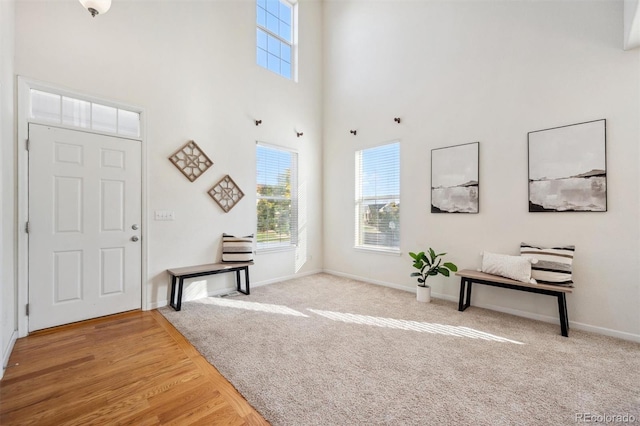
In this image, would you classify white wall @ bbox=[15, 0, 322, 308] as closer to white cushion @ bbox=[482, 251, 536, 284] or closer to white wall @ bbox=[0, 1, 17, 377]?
white wall @ bbox=[0, 1, 17, 377]

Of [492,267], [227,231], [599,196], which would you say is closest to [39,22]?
[227,231]

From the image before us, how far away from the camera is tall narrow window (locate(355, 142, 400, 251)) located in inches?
180

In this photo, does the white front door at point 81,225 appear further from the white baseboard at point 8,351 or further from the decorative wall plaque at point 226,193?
the decorative wall plaque at point 226,193

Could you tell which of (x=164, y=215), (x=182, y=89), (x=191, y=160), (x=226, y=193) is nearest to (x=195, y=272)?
(x=164, y=215)

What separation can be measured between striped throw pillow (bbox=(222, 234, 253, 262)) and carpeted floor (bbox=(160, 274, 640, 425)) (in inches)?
28.6

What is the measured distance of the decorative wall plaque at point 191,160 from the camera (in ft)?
12.3

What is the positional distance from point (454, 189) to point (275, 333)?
9.69 ft

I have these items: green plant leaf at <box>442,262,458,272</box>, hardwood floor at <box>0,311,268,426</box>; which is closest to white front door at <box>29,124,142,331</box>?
hardwood floor at <box>0,311,268,426</box>

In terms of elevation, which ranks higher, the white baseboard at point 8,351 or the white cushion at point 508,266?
the white cushion at point 508,266

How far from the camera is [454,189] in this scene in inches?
151

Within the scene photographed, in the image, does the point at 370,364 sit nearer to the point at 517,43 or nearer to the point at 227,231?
the point at 227,231

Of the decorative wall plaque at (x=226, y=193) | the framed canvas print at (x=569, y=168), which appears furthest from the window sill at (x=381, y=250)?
the decorative wall plaque at (x=226, y=193)

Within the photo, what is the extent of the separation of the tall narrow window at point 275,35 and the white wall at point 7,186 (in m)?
3.07

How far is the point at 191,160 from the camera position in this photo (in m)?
3.86
